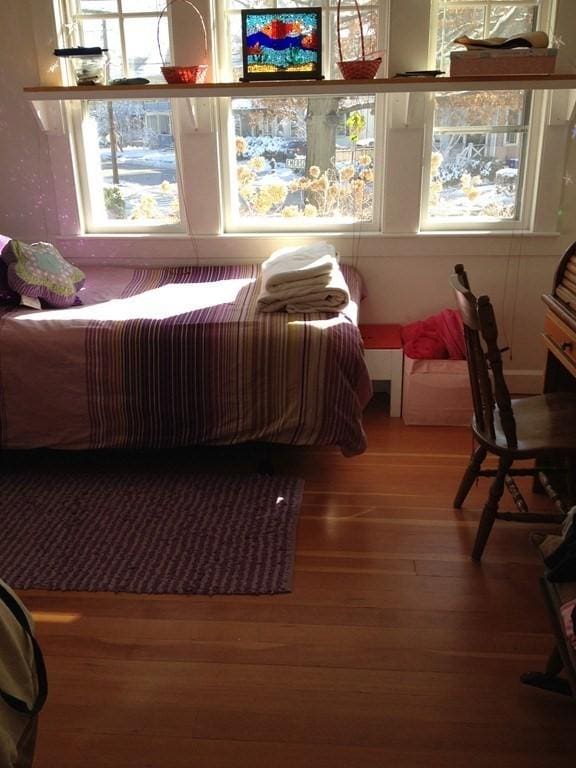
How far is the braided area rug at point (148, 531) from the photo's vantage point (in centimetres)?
215

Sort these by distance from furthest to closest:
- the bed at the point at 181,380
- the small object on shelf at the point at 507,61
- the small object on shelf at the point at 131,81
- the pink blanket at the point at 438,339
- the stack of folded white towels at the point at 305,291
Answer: the pink blanket at the point at 438,339 < the small object on shelf at the point at 131,81 < the small object on shelf at the point at 507,61 < the stack of folded white towels at the point at 305,291 < the bed at the point at 181,380

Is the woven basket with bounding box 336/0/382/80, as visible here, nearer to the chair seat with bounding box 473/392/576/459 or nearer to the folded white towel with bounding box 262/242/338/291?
the folded white towel with bounding box 262/242/338/291

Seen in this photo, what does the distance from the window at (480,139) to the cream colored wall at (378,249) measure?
0.16m

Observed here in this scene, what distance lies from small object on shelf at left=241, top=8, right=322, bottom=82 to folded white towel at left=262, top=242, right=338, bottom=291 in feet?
2.33

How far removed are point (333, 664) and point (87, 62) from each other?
260 cm

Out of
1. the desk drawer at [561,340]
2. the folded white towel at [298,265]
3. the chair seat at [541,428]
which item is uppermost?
the folded white towel at [298,265]

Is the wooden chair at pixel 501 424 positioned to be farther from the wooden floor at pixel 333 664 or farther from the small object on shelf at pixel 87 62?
the small object on shelf at pixel 87 62

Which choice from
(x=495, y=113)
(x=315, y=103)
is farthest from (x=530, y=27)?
(x=315, y=103)

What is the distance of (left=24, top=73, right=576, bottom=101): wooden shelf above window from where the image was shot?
2838 mm

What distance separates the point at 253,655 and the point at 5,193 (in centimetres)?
254

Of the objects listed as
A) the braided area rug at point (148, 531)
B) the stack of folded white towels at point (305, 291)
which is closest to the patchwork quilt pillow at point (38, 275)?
the braided area rug at point (148, 531)

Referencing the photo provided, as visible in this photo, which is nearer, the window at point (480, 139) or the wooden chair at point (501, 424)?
the wooden chair at point (501, 424)

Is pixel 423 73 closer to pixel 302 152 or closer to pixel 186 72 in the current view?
pixel 302 152

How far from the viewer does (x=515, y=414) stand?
2.29 metres
